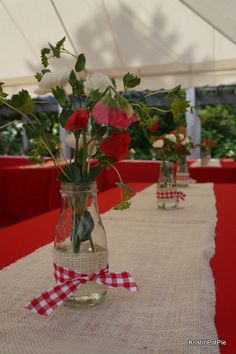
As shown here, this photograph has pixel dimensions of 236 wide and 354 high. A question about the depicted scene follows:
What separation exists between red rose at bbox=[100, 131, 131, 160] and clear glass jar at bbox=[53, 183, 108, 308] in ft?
0.28

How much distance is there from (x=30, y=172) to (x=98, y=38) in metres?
2.70

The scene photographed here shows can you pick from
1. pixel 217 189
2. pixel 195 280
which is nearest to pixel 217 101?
pixel 217 189

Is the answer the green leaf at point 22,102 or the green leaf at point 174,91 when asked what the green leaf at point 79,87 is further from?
the green leaf at point 174,91

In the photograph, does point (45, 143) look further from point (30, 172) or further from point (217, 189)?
point (30, 172)

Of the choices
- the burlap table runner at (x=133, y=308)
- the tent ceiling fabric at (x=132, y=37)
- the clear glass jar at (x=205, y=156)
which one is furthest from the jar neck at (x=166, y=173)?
the tent ceiling fabric at (x=132, y=37)

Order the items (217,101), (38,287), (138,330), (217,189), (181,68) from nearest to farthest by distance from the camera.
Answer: (138,330) → (38,287) → (217,189) → (181,68) → (217,101)

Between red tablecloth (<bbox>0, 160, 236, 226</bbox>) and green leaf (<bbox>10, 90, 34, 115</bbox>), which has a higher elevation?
green leaf (<bbox>10, 90, 34, 115</bbox>)

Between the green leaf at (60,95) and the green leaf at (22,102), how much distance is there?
0.15 ft

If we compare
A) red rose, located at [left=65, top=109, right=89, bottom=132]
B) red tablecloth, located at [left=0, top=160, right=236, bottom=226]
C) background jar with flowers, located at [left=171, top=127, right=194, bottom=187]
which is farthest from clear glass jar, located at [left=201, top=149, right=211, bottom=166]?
red rose, located at [left=65, top=109, right=89, bottom=132]

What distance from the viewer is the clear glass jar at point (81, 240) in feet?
2.21

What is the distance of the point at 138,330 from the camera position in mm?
611

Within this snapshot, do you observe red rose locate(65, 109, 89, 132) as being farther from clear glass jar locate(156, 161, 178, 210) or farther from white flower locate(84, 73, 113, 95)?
clear glass jar locate(156, 161, 178, 210)

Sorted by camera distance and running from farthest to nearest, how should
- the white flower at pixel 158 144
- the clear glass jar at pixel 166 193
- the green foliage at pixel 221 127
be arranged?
1. the green foliage at pixel 221 127
2. the white flower at pixel 158 144
3. the clear glass jar at pixel 166 193

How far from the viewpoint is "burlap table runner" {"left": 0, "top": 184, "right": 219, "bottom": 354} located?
572 millimetres
